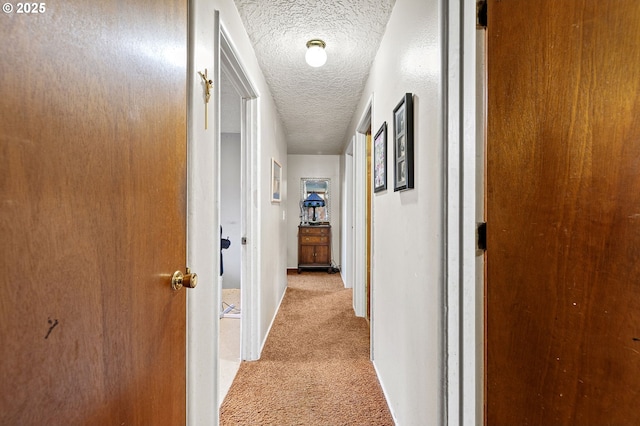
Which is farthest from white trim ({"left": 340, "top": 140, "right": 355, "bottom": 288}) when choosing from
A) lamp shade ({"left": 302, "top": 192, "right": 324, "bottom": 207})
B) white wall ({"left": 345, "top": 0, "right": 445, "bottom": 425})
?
white wall ({"left": 345, "top": 0, "right": 445, "bottom": 425})

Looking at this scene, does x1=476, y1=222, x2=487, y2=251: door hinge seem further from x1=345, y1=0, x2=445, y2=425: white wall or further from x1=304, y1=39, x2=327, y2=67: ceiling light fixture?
x1=304, y1=39, x2=327, y2=67: ceiling light fixture

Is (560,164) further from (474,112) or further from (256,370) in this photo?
(256,370)

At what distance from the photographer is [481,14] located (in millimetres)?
899

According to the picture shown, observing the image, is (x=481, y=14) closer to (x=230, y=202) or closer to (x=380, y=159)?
(x=380, y=159)

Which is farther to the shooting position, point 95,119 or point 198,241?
point 198,241

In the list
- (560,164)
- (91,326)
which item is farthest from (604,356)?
(91,326)

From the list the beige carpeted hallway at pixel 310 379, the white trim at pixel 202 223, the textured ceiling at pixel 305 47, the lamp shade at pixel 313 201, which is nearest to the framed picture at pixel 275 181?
the textured ceiling at pixel 305 47

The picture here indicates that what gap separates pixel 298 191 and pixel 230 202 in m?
1.62

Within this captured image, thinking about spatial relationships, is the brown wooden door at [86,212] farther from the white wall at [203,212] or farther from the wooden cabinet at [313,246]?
Answer: the wooden cabinet at [313,246]

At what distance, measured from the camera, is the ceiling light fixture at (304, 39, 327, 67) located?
79.8 inches

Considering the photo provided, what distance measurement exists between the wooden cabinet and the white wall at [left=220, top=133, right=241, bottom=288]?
4.36 ft

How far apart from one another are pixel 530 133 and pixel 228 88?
2.78 metres

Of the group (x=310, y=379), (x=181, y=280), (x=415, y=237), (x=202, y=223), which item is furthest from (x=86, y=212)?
(x=310, y=379)

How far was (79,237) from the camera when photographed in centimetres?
53
